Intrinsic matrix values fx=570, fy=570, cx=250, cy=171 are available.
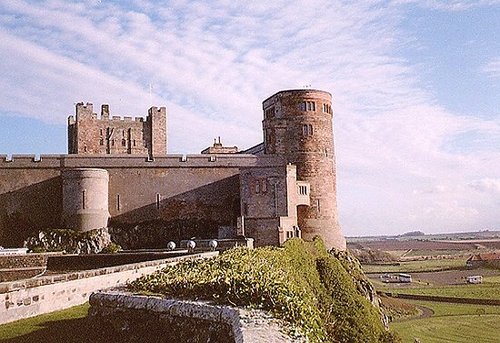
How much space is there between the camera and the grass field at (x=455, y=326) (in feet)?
165

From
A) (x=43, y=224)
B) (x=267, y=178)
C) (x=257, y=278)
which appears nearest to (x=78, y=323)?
(x=257, y=278)

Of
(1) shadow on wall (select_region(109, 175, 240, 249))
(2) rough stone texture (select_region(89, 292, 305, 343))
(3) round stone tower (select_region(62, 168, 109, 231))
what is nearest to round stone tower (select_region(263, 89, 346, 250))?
(1) shadow on wall (select_region(109, 175, 240, 249))

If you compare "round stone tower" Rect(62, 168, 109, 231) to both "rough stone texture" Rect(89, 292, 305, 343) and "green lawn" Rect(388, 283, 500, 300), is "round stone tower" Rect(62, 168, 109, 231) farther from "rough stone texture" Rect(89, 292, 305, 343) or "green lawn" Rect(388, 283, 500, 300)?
"green lawn" Rect(388, 283, 500, 300)

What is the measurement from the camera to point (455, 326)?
55.8 metres

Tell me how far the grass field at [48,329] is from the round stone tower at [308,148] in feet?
115

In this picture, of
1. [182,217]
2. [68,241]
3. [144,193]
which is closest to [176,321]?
[68,241]

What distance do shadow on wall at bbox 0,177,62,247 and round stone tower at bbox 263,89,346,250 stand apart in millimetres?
18349

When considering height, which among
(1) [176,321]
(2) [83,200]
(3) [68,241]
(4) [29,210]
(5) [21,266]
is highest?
(2) [83,200]

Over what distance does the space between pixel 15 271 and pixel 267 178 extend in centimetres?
2056

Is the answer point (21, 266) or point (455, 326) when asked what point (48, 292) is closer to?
point (21, 266)

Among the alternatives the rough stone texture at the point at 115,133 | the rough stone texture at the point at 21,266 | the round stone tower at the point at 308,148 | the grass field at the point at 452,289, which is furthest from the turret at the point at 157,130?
the grass field at the point at 452,289

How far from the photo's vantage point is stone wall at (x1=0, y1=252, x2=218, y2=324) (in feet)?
44.8

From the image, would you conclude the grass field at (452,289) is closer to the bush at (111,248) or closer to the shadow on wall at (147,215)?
the shadow on wall at (147,215)

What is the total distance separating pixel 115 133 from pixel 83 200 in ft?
64.6
